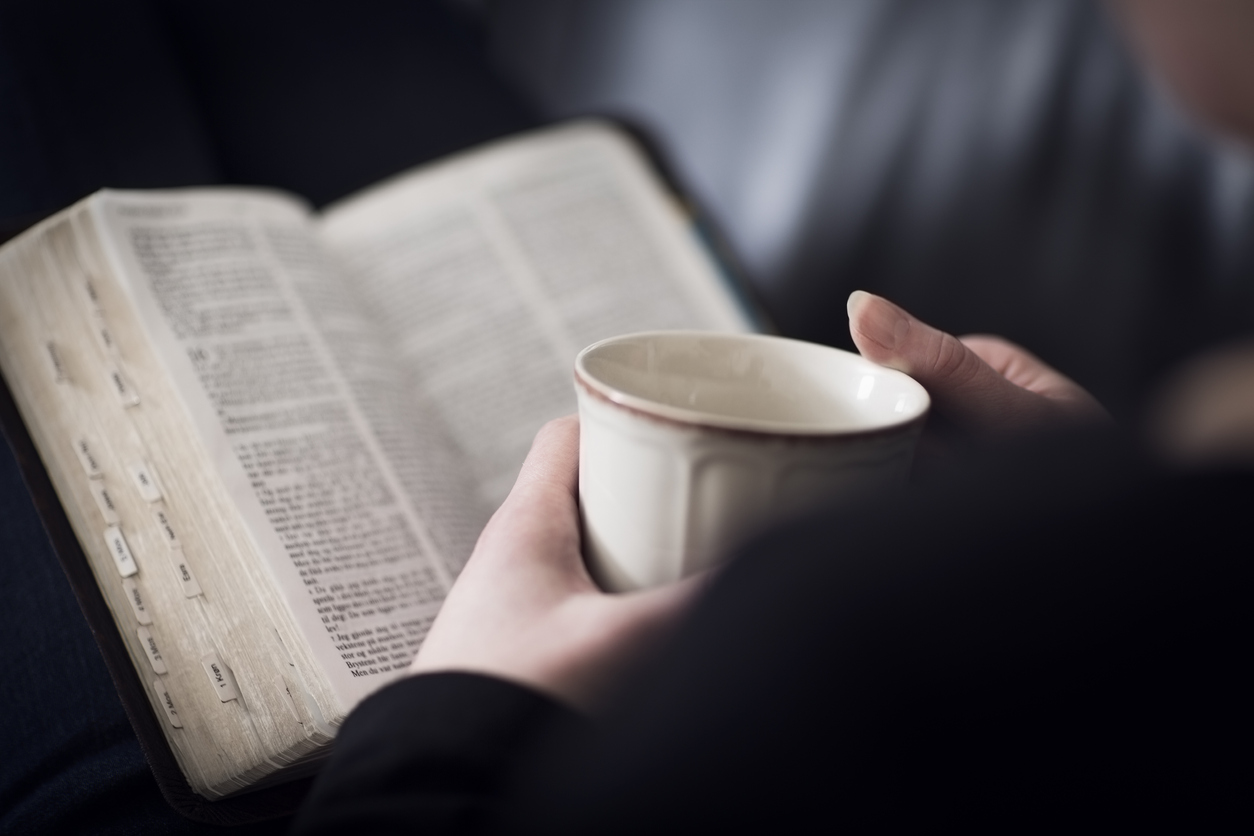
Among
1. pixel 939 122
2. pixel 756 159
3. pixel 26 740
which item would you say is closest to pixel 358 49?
pixel 756 159

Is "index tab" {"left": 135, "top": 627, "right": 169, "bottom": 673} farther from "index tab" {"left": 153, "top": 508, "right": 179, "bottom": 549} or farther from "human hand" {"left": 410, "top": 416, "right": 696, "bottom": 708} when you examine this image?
"human hand" {"left": 410, "top": 416, "right": 696, "bottom": 708}

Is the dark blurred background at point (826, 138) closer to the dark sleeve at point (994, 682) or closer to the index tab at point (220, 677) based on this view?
the index tab at point (220, 677)

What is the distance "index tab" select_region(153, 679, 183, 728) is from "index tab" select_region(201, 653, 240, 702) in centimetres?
2

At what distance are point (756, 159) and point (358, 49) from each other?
489 mm

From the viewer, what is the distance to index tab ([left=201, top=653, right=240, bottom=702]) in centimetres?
48

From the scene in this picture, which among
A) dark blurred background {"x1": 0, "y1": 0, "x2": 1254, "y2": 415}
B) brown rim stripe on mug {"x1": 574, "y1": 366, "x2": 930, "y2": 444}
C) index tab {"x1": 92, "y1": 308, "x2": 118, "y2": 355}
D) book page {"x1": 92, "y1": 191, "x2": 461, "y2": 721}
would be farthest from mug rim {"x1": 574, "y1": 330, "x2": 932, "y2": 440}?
dark blurred background {"x1": 0, "y1": 0, "x2": 1254, "y2": 415}

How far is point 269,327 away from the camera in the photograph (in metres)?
0.63

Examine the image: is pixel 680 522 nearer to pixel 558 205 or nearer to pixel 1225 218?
pixel 558 205

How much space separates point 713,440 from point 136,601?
358 millimetres

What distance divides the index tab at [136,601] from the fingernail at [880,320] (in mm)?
391

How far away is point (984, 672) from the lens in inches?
9.3

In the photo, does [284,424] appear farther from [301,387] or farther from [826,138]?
[826,138]

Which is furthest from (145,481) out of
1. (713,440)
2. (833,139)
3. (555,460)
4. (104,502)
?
(833,139)

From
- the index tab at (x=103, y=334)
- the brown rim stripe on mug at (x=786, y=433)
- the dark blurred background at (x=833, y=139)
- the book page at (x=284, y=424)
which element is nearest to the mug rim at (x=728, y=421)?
the brown rim stripe on mug at (x=786, y=433)
